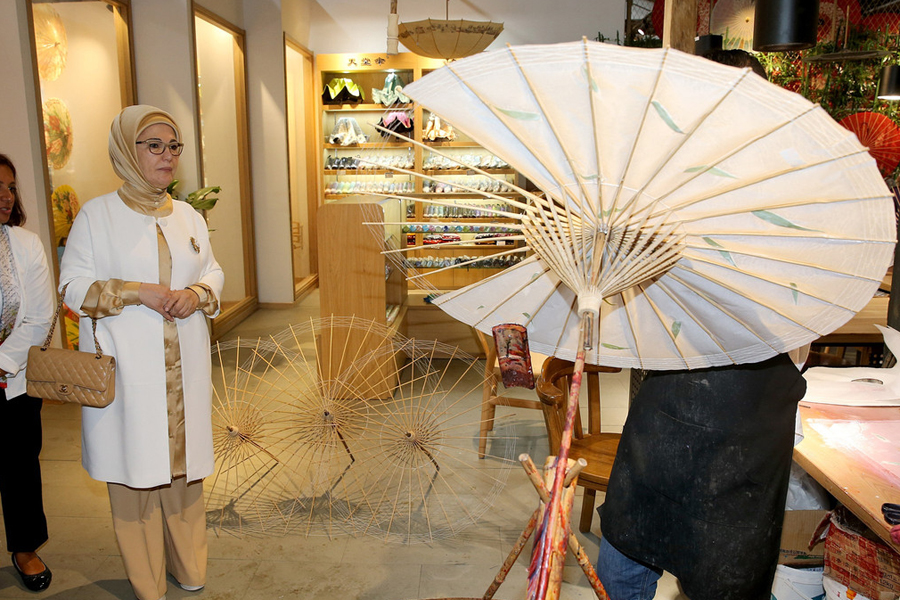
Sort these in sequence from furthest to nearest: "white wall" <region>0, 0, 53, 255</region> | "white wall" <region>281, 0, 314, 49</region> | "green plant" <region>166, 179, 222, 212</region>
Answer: "white wall" <region>281, 0, 314, 49</region>, "green plant" <region>166, 179, 222, 212</region>, "white wall" <region>0, 0, 53, 255</region>

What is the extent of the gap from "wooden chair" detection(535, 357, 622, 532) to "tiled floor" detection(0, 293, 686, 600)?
1.25 ft

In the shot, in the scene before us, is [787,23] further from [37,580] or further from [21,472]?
[37,580]

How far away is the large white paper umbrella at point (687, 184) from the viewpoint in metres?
1.05

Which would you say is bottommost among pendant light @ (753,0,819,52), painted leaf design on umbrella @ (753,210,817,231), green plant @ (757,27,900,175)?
painted leaf design on umbrella @ (753,210,817,231)

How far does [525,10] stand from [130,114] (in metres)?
6.39

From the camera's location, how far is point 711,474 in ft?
5.60

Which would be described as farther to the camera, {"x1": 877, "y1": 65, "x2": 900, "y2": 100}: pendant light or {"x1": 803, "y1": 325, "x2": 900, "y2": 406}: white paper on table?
{"x1": 877, "y1": 65, "x2": 900, "y2": 100}: pendant light

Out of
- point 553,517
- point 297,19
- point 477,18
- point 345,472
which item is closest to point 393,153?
point 297,19

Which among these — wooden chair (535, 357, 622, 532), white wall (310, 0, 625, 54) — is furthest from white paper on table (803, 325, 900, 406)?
white wall (310, 0, 625, 54)

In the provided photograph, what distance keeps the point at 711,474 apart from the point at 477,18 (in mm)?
7115

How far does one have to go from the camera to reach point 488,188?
7.10 metres

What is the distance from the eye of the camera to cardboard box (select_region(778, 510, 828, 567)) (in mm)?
2367

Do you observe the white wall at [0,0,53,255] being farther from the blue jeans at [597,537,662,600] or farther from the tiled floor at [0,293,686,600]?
the blue jeans at [597,537,662,600]

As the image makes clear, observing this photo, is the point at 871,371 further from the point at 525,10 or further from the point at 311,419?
the point at 525,10
